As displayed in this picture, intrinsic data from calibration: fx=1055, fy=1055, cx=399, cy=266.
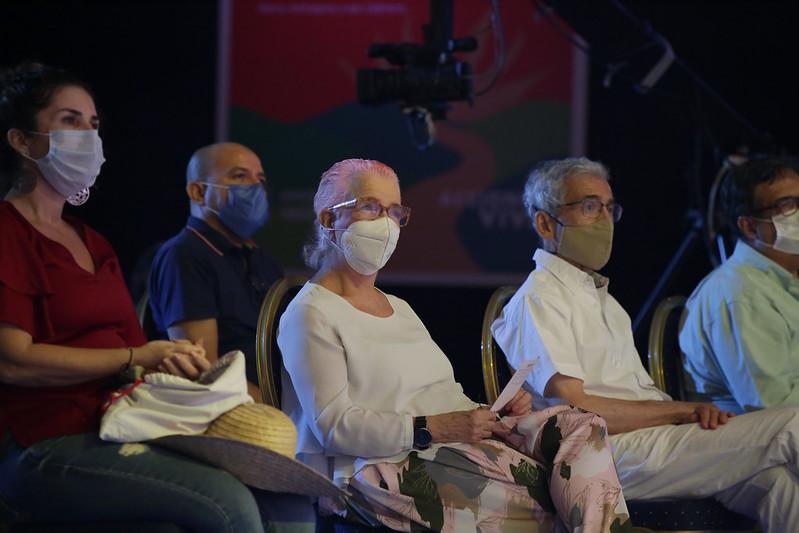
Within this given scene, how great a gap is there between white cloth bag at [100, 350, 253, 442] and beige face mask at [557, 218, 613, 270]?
1.33 m

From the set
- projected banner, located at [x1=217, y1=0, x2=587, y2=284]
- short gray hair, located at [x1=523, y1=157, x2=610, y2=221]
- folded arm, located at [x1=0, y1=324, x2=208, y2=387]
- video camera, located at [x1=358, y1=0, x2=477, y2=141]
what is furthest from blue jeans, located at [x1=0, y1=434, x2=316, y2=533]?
projected banner, located at [x1=217, y1=0, x2=587, y2=284]

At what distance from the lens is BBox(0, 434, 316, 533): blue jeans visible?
2.00 meters

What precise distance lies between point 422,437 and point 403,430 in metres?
0.05

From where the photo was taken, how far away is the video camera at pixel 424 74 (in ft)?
13.9

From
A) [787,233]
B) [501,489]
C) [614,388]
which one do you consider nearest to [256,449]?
[501,489]

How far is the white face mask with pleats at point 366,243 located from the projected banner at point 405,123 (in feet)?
9.53

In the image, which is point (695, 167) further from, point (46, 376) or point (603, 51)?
point (46, 376)

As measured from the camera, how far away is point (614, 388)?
2947 mm

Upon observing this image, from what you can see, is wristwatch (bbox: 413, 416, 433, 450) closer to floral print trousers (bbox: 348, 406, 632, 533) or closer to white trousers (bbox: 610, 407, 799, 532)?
floral print trousers (bbox: 348, 406, 632, 533)

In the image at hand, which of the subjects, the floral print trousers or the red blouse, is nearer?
the red blouse

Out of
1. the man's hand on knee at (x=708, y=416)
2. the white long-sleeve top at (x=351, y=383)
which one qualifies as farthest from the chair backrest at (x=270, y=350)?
the man's hand on knee at (x=708, y=416)

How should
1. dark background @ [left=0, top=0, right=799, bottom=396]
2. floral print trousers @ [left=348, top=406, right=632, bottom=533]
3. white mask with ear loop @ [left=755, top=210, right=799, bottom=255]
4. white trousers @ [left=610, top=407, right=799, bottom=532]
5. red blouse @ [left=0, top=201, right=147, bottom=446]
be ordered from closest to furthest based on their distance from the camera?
1. red blouse @ [left=0, top=201, right=147, bottom=446]
2. floral print trousers @ [left=348, top=406, right=632, bottom=533]
3. white trousers @ [left=610, top=407, right=799, bottom=532]
4. white mask with ear loop @ [left=755, top=210, right=799, bottom=255]
5. dark background @ [left=0, top=0, right=799, bottom=396]

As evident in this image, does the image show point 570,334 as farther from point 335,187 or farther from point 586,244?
point 335,187

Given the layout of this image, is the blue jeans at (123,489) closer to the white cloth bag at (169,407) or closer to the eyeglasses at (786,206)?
the white cloth bag at (169,407)
